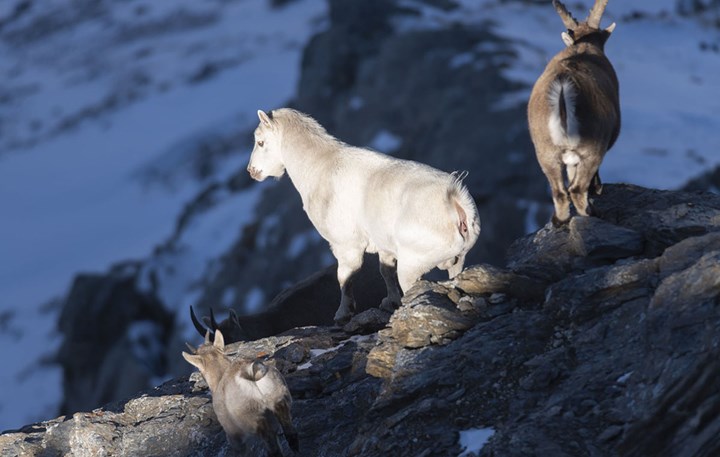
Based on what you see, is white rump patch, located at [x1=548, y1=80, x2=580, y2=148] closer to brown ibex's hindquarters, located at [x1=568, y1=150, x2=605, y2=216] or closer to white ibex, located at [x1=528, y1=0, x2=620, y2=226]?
white ibex, located at [x1=528, y1=0, x2=620, y2=226]

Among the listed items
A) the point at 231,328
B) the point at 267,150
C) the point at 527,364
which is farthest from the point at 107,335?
the point at 527,364

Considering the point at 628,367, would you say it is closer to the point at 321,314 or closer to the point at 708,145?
the point at 321,314

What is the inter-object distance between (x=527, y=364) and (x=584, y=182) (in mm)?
2643

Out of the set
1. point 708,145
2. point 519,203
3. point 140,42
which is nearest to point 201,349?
point 519,203

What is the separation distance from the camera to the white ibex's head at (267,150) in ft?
42.5

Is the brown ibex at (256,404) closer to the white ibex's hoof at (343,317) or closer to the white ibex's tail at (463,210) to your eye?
the white ibex's tail at (463,210)

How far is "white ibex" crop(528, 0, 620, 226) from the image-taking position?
11008 millimetres

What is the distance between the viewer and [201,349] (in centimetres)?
1027

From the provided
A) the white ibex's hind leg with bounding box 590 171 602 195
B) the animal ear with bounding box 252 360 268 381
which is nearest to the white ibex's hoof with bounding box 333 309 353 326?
the white ibex's hind leg with bounding box 590 171 602 195

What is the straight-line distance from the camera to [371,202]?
11430 millimetres

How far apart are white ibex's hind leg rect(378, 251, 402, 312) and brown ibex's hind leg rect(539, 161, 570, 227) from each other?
1537mm

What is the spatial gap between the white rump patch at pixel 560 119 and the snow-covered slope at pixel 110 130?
2772cm

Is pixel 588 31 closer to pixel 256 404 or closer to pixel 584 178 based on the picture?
pixel 584 178

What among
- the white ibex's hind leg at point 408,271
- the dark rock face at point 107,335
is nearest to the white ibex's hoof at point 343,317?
the white ibex's hind leg at point 408,271
